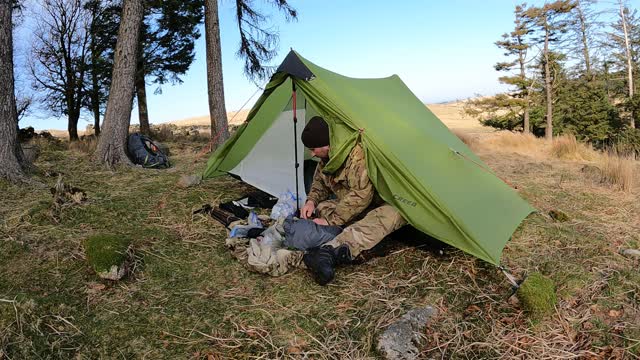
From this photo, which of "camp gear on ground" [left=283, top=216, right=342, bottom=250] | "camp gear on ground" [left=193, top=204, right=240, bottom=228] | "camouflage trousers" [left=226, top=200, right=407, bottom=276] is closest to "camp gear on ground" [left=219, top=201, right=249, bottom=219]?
"camp gear on ground" [left=193, top=204, right=240, bottom=228]

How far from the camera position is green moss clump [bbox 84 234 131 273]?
3.05m

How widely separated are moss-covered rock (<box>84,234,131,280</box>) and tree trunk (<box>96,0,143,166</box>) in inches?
140

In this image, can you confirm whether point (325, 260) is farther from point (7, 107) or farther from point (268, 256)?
point (7, 107)

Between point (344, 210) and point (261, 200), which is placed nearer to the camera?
point (344, 210)

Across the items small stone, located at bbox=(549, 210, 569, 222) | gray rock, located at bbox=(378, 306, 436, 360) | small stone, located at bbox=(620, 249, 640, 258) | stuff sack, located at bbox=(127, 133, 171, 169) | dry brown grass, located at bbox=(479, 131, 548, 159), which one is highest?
stuff sack, located at bbox=(127, 133, 171, 169)

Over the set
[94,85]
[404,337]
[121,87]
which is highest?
[94,85]

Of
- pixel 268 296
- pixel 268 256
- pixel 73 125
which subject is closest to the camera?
pixel 268 296

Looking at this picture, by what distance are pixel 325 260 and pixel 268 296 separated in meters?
0.48

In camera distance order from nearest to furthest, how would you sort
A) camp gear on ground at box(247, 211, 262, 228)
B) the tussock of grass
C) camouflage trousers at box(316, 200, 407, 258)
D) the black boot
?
the black boot < camouflage trousers at box(316, 200, 407, 258) < camp gear on ground at box(247, 211, 262, 228) < the tussock of grass

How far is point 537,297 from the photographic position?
266 cm

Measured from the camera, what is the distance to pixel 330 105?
147 inches

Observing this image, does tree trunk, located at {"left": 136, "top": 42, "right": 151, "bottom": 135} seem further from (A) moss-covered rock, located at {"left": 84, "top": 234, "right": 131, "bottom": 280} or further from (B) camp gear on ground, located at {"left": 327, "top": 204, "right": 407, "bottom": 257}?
(B) camp gear on ground, located at {"left": 327, "top": 204, "right": 407, "bottom": 257}

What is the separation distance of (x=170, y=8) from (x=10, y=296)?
10.9 meters

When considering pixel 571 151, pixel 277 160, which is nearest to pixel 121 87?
pixel 277 160
